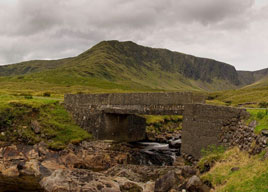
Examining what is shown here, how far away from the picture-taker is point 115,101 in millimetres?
33031

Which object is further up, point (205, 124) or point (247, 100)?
point (247, 100)

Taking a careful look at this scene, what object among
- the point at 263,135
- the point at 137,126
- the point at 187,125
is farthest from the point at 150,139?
the point at 263,135

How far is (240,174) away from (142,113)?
54.8 ft

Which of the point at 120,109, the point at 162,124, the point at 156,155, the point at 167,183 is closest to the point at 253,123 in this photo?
the point at 167,183

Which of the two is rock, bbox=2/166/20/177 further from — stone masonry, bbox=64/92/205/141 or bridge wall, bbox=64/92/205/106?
A: bridge wall, bbox=64/92/205/106

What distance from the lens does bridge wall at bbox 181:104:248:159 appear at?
21.4m

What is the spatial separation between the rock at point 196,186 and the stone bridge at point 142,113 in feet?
26.1

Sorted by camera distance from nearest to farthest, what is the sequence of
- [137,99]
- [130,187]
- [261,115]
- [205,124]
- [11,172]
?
[261,115]
[130,187]
[205,124]
[11,172]
[137,99]

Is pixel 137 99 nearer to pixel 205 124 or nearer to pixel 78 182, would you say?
pixel 205 124

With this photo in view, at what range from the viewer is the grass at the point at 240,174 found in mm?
11939

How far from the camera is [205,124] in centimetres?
2272

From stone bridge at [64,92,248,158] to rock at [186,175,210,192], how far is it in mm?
7951

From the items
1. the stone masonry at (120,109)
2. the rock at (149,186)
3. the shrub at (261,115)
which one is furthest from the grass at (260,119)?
the rock at (149,186)

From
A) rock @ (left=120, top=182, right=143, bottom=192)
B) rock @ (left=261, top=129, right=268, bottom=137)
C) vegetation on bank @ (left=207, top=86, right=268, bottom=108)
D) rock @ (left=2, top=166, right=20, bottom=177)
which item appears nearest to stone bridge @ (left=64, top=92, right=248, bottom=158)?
rock @ (left=261, top=129, right=268, bottom=137)
